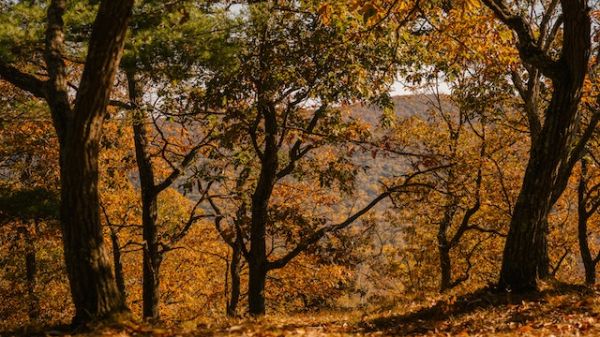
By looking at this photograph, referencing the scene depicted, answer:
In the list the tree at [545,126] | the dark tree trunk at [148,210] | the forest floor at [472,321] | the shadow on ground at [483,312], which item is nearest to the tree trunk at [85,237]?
the forest floor at [472,321]

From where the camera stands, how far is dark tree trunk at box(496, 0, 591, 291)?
7.07 m

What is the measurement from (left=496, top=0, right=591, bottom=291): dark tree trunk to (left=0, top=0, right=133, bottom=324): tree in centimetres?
572

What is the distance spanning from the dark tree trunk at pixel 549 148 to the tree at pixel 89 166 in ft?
18.8

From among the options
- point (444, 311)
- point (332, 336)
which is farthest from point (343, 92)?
point (332, 336)

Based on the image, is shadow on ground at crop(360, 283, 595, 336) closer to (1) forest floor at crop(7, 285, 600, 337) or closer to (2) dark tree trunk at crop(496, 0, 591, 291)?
(1) forest floor at crop(7, 285, 600, 337)

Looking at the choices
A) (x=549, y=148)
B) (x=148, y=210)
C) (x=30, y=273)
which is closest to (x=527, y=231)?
(x=549, y=148)

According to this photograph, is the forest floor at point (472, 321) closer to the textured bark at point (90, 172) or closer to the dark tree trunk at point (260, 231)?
the textured bark at point (90, 172)

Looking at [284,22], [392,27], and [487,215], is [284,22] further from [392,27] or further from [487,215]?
[487,215]

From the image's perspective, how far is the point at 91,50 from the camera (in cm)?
560

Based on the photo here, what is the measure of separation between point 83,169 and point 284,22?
641 cm

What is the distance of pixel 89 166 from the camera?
5.89 m

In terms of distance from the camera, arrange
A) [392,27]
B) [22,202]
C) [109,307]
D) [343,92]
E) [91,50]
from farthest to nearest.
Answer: [22,202] < [343,92] < [392,27] < [109,307] < [91,50]

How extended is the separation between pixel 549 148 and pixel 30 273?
20537mm

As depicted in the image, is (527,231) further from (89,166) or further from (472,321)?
(89,166)
